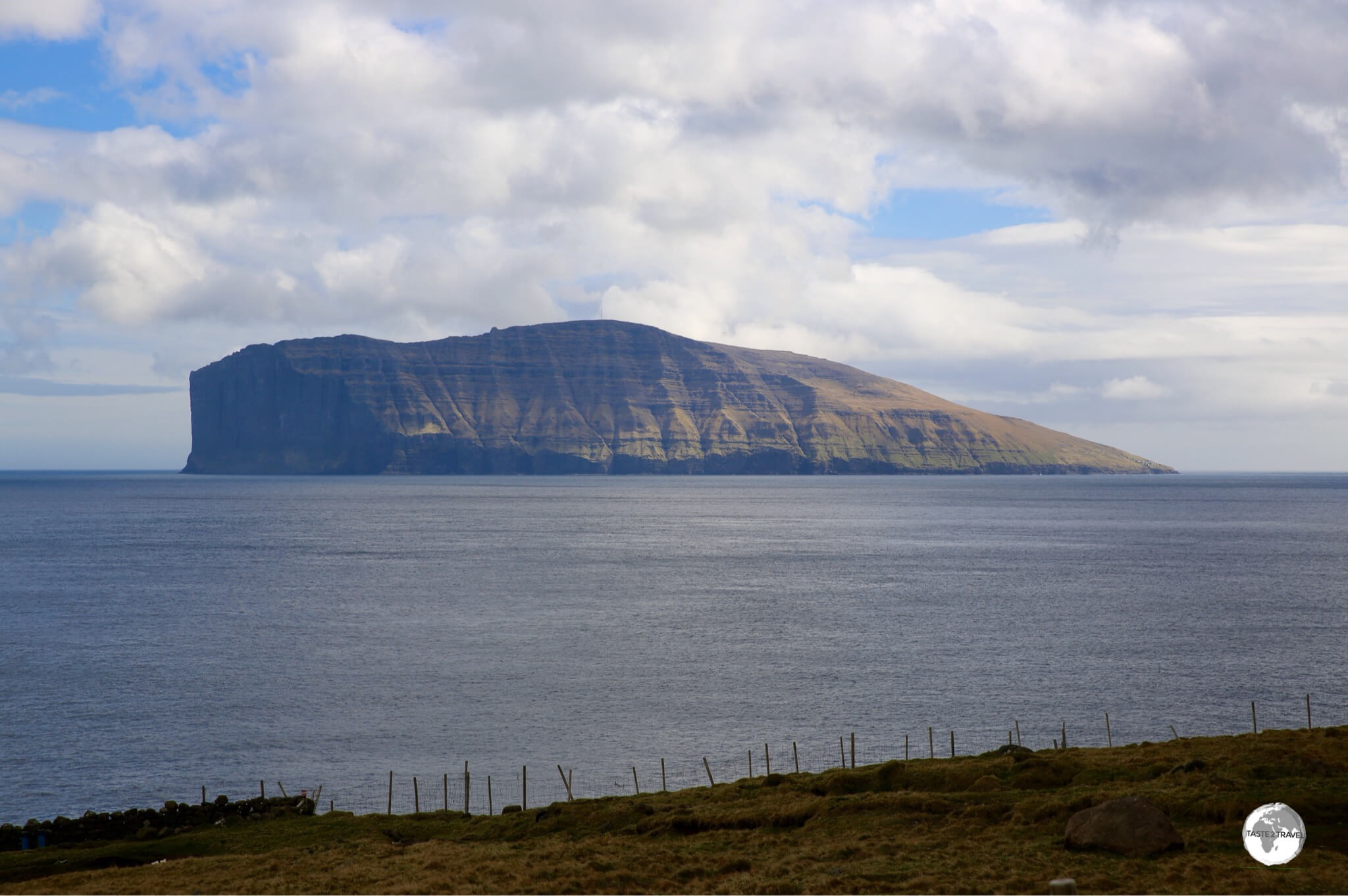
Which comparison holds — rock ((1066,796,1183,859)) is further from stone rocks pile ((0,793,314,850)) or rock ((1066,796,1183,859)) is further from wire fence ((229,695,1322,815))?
stone rocks pile ((0,793,314,850))

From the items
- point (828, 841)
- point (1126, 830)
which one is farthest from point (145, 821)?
point (1126, 830)

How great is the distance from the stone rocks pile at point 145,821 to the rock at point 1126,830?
109ft

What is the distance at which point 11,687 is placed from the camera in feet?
233

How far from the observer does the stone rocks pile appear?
4116 cm

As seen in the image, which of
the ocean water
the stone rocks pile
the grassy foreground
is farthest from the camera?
the ocean water

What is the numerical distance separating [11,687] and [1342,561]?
160945 millimetres

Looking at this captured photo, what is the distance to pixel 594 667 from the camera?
78.1 metres

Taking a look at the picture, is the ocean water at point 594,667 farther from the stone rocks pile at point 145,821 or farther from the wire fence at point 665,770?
the stone rocks pile at point 145,821

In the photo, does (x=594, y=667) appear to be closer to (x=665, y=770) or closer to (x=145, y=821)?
(x=665, y=770)

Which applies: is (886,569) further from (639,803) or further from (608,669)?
(639,803)

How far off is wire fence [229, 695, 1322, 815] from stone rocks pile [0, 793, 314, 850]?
10.1 feet

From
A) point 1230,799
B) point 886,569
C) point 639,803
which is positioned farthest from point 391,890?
point 886,569

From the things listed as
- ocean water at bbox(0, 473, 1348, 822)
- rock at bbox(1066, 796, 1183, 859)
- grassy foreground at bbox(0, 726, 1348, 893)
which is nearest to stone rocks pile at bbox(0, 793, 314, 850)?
grassy foreground at bbox(0, 726, 1348, 893)

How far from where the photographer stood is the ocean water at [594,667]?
55688 millimetres
